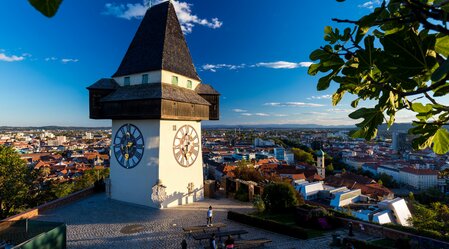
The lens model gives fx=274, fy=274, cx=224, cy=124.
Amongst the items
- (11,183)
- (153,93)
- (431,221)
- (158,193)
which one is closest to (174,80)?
(153,93)

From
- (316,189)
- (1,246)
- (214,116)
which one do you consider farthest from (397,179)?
(1,246)

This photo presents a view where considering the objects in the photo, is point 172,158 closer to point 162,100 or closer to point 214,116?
point 162,100

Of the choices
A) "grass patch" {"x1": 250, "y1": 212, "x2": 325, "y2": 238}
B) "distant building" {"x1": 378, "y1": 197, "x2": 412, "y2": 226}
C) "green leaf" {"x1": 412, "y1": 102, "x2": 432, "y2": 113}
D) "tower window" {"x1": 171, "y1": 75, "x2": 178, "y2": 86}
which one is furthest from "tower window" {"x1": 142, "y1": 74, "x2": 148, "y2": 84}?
A: "distant building" {"x1": 378, "y1": 197, "x2": 412, "y2": 226}

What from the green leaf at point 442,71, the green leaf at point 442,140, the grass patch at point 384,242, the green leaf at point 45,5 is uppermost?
Answer: the green leaf at point 45,5

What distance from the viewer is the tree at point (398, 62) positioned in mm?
1256

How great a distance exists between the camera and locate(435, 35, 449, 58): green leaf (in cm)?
141

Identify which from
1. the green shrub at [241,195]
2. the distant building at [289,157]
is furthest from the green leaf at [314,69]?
the distant building at [289,157]

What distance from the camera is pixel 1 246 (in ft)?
33.4

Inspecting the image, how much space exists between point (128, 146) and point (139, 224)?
18.0ft

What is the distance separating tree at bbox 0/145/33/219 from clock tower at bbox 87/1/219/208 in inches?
365

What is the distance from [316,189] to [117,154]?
90.4 ft

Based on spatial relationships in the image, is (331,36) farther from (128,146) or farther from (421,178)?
(421,178)

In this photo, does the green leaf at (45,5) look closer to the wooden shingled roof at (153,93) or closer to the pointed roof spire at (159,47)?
the wooden shingled roof at (153,93)

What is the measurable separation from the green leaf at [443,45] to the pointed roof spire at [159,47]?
1670 centimetres
